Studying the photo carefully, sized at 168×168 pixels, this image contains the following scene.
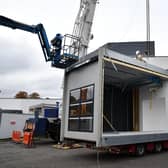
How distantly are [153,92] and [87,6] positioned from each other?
19.5 ft

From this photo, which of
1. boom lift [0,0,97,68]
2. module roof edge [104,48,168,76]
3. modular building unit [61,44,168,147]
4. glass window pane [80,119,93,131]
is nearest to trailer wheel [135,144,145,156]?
modular building unit [61,44,168,147]

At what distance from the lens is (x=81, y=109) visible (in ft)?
28.3

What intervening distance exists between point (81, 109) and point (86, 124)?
0.71m

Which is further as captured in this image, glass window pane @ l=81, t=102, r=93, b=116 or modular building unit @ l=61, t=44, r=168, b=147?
→ glass window pane @ l=81, t=102, r=93, b=116

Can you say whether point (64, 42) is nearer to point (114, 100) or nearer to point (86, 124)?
point (114, 100)

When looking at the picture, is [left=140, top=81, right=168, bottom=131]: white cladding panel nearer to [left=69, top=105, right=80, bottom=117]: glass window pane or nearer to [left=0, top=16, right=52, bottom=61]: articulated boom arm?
[left=69, top=105, right=80, bottom=117]: glass window pane

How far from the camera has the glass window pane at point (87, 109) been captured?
26.0 ft

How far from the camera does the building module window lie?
797 centimetres

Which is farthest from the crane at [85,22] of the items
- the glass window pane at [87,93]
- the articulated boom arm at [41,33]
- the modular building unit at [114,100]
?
the glass window pane at [87,93]

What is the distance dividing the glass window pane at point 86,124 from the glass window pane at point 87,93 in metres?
0.74

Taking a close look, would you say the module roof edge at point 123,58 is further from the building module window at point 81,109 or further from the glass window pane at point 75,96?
the glass window pane at point 75,96

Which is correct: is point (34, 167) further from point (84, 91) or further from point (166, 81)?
point (166, 81)

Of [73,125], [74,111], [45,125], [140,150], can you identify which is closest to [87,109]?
[74,111]

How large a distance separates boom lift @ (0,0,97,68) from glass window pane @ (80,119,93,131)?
155 inches
